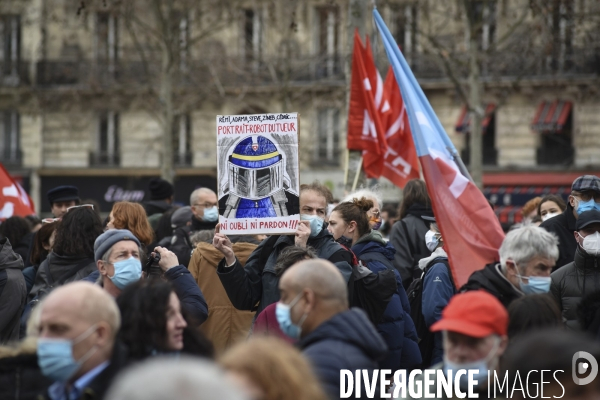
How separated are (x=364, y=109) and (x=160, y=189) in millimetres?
2487

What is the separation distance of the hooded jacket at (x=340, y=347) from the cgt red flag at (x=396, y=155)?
6.41 metres

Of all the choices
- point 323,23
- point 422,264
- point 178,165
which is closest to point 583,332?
point 422,264

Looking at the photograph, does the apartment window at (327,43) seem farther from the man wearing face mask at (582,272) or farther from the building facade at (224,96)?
the man wearing face mask at (582,272)

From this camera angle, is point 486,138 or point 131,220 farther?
point 486,138

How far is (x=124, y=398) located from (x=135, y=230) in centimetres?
500

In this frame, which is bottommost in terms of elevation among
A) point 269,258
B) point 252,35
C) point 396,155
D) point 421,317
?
point 421,317

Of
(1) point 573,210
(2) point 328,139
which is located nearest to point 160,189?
(1) point 573,210

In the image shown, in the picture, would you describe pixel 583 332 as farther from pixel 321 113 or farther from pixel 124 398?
pixel 321 113

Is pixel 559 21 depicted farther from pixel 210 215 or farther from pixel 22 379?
pixel 22 379

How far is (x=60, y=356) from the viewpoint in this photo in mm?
3971

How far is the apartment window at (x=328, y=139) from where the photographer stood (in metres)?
31.2

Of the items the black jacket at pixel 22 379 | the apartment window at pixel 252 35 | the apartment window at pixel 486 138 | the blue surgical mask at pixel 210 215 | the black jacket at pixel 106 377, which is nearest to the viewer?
the black jacket at pixel 106 377

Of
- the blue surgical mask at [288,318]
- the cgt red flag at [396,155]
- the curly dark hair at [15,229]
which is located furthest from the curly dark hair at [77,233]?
the cgt red flag at [396,155]

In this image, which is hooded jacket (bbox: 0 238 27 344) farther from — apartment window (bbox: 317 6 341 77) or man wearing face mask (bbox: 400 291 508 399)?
apartment window (bbox: 317 6 341 77)
